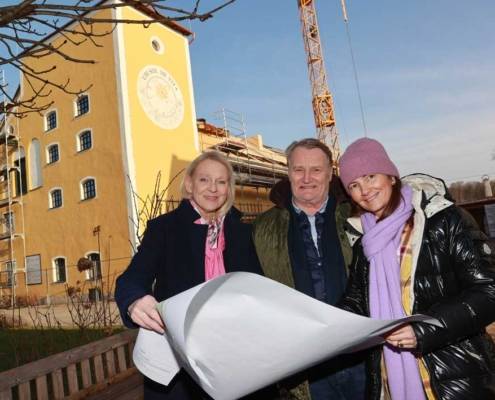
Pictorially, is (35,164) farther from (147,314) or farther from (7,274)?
(147,314)

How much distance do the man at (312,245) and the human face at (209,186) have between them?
322 mm

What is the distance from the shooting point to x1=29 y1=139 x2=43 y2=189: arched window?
2025 centimetres

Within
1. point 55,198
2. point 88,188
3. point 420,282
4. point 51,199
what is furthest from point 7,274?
point 420,282

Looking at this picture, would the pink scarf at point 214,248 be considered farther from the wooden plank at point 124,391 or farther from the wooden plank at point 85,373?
the wooden plank at point 85,373

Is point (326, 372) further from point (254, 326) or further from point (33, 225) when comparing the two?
point (33, 225)

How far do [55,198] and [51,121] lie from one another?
3.81 meters

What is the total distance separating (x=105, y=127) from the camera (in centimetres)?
1716

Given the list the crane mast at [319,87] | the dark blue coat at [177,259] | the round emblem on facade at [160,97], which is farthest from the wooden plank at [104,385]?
the crane mast at [319,87]

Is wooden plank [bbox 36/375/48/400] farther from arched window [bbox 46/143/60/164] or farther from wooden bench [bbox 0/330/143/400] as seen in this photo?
arched window [bbox 46/143/60/164]

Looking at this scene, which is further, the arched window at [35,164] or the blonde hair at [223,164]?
the arched window at [35,164]

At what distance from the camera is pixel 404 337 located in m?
1.44

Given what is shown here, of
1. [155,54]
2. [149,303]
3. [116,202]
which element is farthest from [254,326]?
[155,54]

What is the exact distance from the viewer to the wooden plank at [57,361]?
2.67 m

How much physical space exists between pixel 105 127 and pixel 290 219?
16.4 meters
